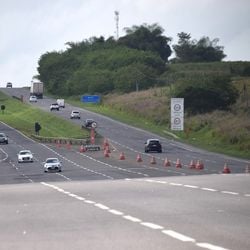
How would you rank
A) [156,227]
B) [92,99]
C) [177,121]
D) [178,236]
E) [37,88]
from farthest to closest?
[37,88] < [92,99] < [177,121] < [156,227] < [178,236]

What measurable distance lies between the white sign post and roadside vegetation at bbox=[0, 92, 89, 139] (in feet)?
94.3

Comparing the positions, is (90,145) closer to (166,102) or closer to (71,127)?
(71,127)

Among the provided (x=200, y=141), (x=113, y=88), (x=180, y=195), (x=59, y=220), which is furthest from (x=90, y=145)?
(x=113, y=88)

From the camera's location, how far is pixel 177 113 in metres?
75.4

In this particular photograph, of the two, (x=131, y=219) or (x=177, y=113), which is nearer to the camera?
(x=131, y=219)

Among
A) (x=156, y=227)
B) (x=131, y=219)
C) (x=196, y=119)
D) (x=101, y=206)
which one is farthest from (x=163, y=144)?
(x=156, y=227)

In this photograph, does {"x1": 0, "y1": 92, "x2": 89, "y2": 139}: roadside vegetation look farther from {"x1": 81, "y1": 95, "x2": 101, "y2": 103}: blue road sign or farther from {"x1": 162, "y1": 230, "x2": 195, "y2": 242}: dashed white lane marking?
{"x1": 162, "y1": 230, "x2": 195, "y2": 242}: dashed white lane marking

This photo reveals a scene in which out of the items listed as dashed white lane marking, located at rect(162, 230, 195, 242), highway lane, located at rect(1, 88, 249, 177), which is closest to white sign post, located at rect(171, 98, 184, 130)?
highway lane, located at rect(1, 88, 249, 177)

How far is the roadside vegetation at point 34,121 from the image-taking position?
Result: 110544mm

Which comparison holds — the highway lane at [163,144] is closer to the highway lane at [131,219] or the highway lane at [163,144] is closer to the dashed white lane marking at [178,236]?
the highway lane at [131,219]

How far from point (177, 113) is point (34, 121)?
59022 mm

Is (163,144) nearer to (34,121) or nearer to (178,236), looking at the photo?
(34,121)

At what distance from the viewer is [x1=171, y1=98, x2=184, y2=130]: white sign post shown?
73750 millimetres

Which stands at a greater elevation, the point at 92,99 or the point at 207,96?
the point at 207,96
